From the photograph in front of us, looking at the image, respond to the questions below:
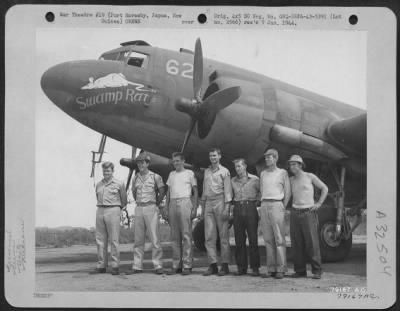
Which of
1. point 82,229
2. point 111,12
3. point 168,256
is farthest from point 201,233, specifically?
point 111,12

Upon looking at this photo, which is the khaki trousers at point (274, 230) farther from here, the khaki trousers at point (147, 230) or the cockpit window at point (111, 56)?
the cockpit window at point (111, 56)

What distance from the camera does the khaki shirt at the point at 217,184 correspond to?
8927mm

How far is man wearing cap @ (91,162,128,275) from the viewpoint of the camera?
29.7 ft

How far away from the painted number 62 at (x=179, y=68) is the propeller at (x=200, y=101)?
0.67 meters

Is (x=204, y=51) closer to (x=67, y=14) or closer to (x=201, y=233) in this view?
(x=67, y=14)

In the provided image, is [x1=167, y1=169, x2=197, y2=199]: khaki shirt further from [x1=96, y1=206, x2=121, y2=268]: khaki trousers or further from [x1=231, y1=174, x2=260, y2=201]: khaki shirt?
A: [x1=96, y1=206, x2=121, y2=268]: khaki trousers

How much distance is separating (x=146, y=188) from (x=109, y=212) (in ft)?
2.47

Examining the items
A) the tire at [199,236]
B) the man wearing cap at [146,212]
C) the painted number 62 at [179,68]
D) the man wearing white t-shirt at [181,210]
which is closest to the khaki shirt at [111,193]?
the man wearing cap at [146,212]

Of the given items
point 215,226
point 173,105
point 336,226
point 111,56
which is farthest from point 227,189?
point 111,56

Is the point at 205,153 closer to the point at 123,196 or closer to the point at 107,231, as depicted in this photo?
the point at 123,196

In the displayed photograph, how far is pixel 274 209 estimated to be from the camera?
8.72m

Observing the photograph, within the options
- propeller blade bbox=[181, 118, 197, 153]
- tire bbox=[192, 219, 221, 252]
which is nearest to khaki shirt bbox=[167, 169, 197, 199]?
propeller blade bbox=[181, 118, 197, 153]

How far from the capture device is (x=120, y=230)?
9.41 m
